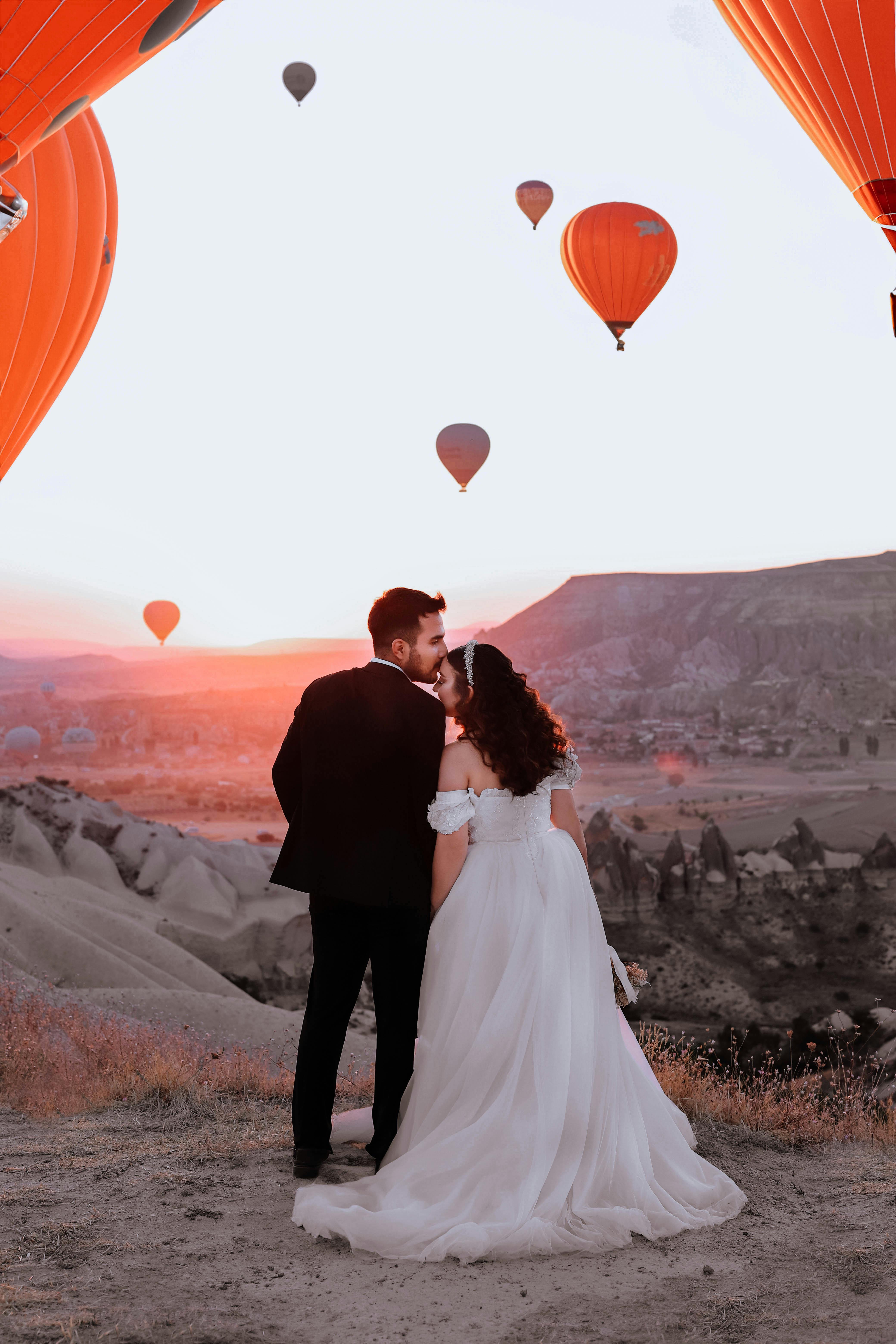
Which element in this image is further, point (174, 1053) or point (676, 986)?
point (676, 986)

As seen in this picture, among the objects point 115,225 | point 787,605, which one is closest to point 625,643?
point 787,605

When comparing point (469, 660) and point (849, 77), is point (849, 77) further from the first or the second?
point (469, 660)

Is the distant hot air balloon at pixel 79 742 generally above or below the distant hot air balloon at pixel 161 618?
below

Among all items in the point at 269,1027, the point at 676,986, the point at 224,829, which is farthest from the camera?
the point at 224,829

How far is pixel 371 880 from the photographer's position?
10.7 feet

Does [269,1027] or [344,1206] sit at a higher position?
[344,1206]

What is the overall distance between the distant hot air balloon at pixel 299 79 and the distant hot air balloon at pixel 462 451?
831 cm

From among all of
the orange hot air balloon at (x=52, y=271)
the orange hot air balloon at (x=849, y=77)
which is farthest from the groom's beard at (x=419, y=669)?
the orange hot air balloon at (x=849, y=77)

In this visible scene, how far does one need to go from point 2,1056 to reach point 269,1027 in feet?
50.1

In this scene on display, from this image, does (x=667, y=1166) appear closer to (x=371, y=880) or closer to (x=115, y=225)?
(x=371, y=880)

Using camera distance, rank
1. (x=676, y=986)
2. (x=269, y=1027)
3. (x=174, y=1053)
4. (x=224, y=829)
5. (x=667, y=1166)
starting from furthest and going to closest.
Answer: (x=224, y=829) → (x=676, y=986) → (x=269, y=1027) → (x=174, y=1053) → (x=667, y=1166)

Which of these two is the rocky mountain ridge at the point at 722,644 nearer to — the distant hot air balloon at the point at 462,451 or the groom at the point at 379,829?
the distant hot air balloon at the point at 462,451

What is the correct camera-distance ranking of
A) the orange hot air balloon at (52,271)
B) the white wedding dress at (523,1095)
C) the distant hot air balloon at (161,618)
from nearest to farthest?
the white wedding dress at (523,1095), the orange hot air balloon at (52,271), the distant hot air balloon at (161,618)

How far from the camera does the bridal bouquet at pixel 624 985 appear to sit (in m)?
3.44
